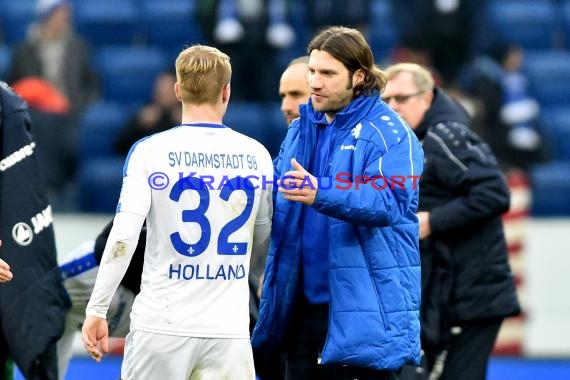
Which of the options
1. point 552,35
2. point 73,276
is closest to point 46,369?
point 73,276

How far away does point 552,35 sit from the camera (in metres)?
13.5

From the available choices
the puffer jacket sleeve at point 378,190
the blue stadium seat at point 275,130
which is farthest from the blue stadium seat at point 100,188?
the puffer jacket sleeve at point 378,190

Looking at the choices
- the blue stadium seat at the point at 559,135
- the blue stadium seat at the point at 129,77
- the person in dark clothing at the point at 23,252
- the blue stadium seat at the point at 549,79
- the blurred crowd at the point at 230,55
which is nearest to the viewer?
the person in dark clothing at the point at 23,252

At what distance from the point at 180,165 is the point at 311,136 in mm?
639

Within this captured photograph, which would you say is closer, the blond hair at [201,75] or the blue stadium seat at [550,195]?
the blond hair at [201,75]

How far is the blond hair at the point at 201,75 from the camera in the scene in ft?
15.3

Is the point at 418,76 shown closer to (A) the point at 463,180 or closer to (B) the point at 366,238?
(A) the point at 463,180

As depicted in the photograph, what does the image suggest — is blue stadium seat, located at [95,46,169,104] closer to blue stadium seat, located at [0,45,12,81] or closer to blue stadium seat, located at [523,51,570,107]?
blue stadium seat, located at [0,45,12,81]

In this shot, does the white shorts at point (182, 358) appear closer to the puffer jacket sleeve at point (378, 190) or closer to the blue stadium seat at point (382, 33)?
the puffer jacket sleeve at point (378, 190)

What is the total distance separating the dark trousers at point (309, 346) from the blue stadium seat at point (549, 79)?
26.8 feet

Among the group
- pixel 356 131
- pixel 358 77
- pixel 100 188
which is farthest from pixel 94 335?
pixel 100 188

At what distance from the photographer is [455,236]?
639 cm

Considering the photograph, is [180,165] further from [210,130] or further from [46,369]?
[46,369]

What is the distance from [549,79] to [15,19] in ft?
17.3
